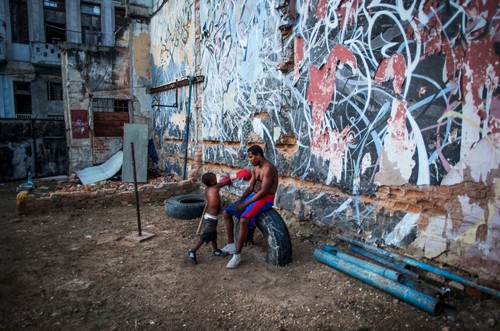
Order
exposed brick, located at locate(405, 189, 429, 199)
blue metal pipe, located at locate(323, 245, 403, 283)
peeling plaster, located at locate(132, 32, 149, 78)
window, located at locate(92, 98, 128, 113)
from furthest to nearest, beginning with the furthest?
peeling plaster, located at locate(132, 32, 149, 78), window, located at locate(92, 98, 128, 113), exposed brick, located at locate(405, 189, 429, 199), blue metal pipe, located at locate(323, 245, 403, 283)

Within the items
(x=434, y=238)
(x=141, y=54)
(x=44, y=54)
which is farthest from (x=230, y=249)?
(x=44, y=54)

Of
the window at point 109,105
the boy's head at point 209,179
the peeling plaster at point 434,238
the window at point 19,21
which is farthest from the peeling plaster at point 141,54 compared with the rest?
Result: the peeling plaster at point 434,238

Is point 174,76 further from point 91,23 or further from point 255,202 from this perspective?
point 91,23

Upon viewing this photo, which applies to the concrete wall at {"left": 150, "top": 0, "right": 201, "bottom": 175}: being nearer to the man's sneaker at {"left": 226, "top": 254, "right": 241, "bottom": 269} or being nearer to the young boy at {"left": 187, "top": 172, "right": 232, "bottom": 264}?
the young boy at {"left": 187, "top": 172, "right": 232, "bottom": 264}

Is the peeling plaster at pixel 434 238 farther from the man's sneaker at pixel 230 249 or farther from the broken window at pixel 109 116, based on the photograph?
the broken window at pixel 109 116

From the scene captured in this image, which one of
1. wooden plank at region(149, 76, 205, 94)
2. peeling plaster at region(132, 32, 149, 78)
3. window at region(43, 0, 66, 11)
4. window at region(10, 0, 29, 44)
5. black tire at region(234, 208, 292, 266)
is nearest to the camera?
black tire at region(234, 208, 292, 266)

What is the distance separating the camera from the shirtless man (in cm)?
396

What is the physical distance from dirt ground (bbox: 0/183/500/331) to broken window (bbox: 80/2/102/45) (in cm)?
1799

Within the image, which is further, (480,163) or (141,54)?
(141,54)

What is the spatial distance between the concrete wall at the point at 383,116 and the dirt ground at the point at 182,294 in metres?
0.67

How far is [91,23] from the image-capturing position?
1936 centimetres

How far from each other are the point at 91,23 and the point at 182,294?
21211mm

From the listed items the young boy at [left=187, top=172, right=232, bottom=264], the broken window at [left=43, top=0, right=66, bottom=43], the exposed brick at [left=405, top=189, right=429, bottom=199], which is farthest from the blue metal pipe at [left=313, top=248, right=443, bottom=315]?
the broken window at [left=43, top=0, right=66, bottom=43]

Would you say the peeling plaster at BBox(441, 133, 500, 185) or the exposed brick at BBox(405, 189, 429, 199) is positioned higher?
the peeling plaster at BBox(441, 133, 500, 185)
